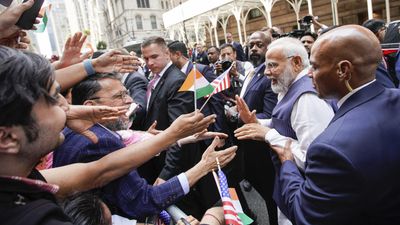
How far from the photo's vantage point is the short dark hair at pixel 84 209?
48.8 inches

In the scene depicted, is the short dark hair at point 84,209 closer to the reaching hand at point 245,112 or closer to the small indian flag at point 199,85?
the small indian flag at point 199,85

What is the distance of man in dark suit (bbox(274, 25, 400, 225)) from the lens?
4.25 feet

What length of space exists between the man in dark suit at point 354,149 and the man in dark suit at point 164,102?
1.51m

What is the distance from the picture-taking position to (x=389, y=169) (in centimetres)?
130

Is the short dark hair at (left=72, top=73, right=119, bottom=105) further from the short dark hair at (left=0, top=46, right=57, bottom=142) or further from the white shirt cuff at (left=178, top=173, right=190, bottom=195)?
the short dark hair at (left=0, top=46, right=57, bottom=142)

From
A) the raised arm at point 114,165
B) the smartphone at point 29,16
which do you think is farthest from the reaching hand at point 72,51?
the raised arm at point 114,165

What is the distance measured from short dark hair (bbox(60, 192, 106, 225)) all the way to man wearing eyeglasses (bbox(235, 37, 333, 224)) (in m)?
1.12

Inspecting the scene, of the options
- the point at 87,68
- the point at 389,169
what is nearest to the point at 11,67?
the point at 87,68

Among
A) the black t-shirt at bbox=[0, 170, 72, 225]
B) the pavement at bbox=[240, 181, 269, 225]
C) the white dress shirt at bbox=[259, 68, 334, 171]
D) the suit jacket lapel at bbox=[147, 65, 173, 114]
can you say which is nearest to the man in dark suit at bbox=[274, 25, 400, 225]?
the white dress shirt at bbox=[259, 68, 334, 171]

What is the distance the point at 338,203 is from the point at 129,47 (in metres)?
19.7

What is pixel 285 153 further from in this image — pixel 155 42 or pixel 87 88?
pixel 155 42

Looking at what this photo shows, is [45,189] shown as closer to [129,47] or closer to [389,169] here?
[389,169]

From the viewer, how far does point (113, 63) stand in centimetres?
219

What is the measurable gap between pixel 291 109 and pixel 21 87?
1.80m
